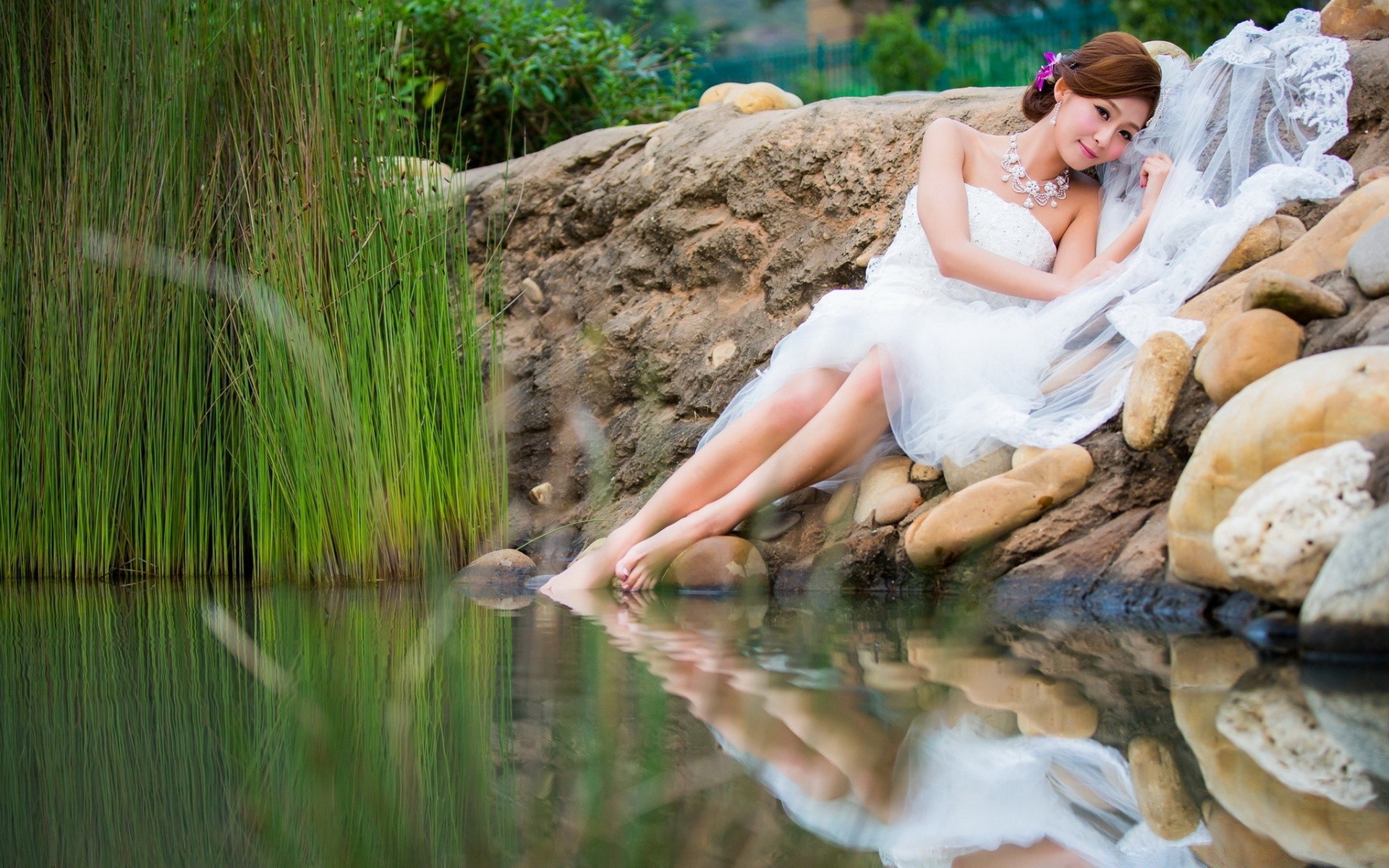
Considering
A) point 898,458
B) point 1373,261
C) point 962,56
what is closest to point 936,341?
point 898,458

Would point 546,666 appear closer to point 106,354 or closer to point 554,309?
point 106,354

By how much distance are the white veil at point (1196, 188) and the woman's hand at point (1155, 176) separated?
2 centimetres

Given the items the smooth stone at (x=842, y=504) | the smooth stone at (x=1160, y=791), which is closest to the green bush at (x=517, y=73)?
the smooth stone at (x=842, y=504)

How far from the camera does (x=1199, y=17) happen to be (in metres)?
7.86

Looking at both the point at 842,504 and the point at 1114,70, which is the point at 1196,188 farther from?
the point at 842,504

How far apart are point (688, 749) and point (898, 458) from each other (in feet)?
5.15

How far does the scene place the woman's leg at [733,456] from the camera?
2.67 meters

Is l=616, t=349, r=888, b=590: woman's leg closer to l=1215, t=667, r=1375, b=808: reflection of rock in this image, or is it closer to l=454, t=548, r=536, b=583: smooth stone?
l=454, t=548, r=536, b=583: smooth stone

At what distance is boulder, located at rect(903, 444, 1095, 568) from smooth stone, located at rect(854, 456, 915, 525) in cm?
28

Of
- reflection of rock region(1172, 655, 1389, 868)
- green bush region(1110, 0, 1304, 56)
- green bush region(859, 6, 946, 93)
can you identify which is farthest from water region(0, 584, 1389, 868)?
green bush region(859, 6, 946, 93)

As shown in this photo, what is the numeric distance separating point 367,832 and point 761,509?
1.85 meters

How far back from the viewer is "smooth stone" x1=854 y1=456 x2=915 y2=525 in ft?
8.21

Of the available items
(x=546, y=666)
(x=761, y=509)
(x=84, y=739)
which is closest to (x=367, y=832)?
(x=84, y=739)

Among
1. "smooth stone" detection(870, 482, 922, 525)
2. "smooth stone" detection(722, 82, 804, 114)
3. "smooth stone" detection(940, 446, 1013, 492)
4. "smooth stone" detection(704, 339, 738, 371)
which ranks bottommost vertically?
"smooth stone" detection(870, 482, 922, 525)
